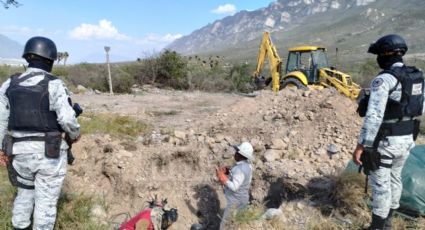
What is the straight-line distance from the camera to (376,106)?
3180mm

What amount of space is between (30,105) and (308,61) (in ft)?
34.3

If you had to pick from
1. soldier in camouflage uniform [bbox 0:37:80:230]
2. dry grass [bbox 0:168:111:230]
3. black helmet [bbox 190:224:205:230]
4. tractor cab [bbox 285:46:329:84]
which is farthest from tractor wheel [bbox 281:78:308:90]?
soldier in camouflage uniform [bbox 0:37:80:230]

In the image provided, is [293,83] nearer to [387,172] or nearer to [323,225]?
[323,225]

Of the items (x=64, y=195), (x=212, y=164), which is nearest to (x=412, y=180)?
(x=212, y=164)

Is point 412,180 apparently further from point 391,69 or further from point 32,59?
point 32,59

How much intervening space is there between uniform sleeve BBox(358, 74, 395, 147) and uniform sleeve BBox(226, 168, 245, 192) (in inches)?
60.0

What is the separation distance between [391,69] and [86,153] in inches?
179

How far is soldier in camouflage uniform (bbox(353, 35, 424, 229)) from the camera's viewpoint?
3.20 metres

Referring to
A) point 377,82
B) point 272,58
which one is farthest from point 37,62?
point 272,58

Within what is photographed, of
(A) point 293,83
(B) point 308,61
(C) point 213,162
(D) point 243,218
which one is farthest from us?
(B) point 308,61

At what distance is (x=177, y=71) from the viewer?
62.3 ft

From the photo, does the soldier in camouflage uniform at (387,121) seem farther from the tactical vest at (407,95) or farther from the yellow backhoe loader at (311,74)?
the yellow backhoe loader at (311,74)

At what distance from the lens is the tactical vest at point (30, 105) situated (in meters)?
3.06

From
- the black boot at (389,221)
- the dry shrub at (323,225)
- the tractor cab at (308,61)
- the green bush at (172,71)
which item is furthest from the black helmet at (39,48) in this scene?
the green bush at (172,71)
